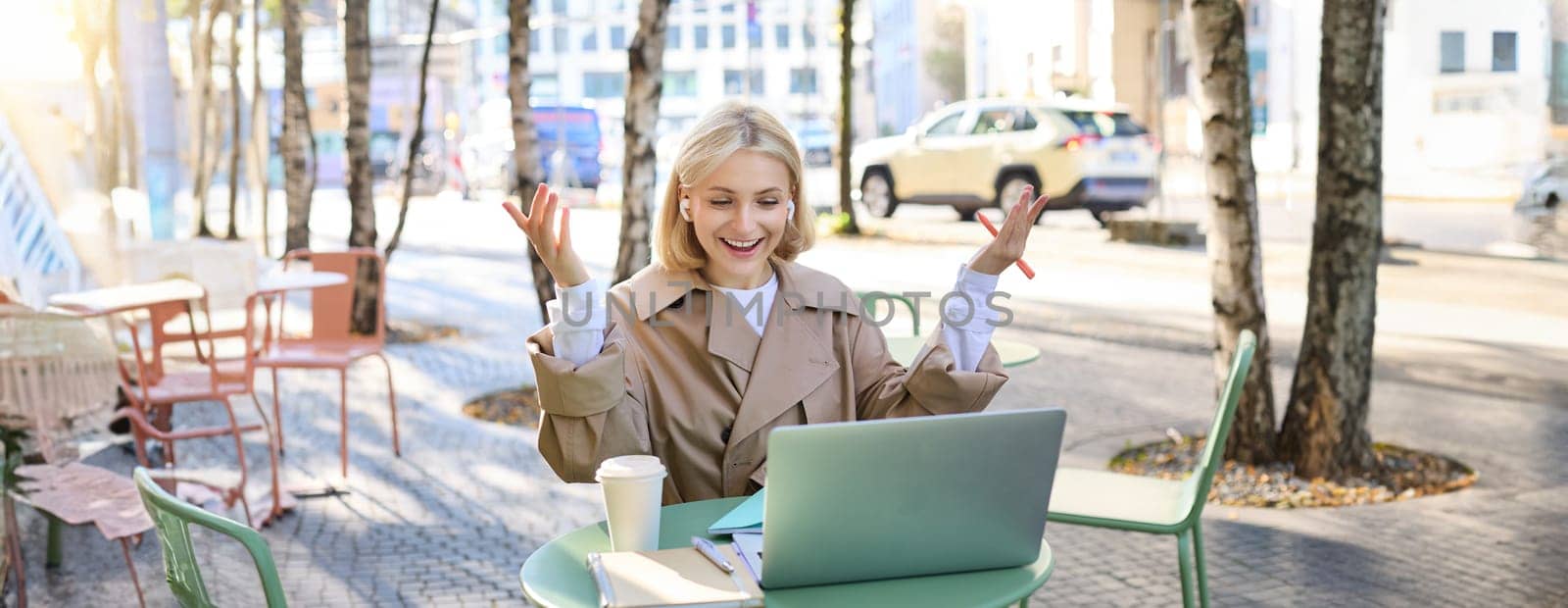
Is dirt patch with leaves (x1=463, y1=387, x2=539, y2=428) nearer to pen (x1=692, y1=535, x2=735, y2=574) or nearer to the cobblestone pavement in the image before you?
the cobblestone pavement

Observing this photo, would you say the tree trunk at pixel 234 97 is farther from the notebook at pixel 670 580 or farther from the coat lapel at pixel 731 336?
the notebook at pixel 670 580

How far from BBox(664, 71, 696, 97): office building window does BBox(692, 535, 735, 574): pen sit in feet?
243

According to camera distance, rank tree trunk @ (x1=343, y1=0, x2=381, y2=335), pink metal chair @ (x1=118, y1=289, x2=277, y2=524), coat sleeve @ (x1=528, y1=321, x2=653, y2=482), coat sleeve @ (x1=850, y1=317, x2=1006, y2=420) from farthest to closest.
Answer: tree trunk @ (x1=343, y1=0, x2=381, y2=335), pink metal chair @ (x1=118, y1=289, x2=277, y2=524), coat sleeve @ (x1=850, y1=317, x2=1006, y2=420), coat sleeve @ (x1=528, y1=321, x2=653, y2=482)

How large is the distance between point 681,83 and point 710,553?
254ft

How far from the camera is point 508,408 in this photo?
26.6 ft

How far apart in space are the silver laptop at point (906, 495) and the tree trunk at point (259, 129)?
13.9 metres

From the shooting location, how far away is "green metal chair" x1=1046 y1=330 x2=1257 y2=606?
3.69 m

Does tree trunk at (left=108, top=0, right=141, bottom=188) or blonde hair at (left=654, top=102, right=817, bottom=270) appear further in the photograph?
tree trunk at (left=108, top=0, right=141, bottom=188)

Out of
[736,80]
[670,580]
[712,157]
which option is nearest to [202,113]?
[712,157]

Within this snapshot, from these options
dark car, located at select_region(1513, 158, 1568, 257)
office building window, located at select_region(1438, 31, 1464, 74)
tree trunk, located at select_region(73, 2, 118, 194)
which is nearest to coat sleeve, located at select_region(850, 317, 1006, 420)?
tree trunk, located at select_region(73, 2, 118, 194)

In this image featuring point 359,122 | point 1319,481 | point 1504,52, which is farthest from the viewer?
point 1504,52

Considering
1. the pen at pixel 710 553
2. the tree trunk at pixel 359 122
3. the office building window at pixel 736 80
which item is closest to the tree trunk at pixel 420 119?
the tree trunk at pixel 359 122

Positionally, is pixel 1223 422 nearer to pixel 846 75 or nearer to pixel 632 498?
pixel 632 498

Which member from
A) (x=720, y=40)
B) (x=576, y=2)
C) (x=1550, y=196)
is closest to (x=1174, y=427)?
(x=1550, y=196)
